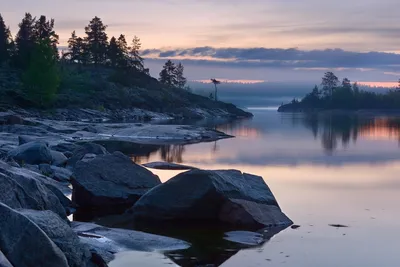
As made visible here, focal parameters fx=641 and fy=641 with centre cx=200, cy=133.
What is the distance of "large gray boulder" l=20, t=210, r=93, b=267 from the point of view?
36.4ft

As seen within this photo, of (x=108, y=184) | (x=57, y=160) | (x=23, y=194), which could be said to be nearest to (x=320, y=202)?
Result: (x=108, y=184)

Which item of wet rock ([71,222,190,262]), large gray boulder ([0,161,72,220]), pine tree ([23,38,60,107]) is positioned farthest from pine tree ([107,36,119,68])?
wet rock ([71,222,190,262])

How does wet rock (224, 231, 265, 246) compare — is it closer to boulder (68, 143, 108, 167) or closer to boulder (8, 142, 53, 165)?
boulder (8, 142, 53, 165)

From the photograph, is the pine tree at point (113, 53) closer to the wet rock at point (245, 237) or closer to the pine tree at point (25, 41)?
the pine tree at point (25, 41)

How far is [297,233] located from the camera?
16.6m

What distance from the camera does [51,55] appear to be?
3216 inches

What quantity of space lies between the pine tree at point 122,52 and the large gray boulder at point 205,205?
120 m

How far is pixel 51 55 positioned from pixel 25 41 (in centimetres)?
2841

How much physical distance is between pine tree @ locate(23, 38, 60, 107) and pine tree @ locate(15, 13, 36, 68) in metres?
20.3

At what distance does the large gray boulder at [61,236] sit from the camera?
36.4 feet

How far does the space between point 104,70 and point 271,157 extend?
9899 centimetres

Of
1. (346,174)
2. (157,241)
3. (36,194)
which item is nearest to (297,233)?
(157,241)

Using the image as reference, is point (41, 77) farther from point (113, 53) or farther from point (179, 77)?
point (179, 77)

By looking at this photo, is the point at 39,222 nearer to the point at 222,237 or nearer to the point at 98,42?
the point at 222,237
